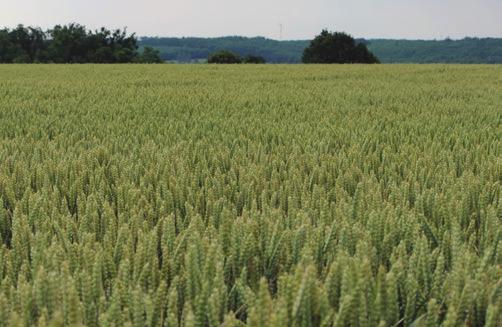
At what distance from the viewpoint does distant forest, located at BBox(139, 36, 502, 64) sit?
267ft

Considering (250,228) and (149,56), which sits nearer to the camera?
(250,228)

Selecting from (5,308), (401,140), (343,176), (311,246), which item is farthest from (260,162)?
(5,308)

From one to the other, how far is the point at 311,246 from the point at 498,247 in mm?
375

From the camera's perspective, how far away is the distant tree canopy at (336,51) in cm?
4955

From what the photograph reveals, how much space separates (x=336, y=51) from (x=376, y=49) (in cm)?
5748

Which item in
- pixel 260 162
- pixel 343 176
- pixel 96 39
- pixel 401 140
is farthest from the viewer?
pixel 96 39

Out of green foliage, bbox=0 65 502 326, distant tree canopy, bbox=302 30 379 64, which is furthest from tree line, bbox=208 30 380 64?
green foliage, bbox=0 65 502 326

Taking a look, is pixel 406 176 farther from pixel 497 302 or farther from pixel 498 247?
pixel 497 302

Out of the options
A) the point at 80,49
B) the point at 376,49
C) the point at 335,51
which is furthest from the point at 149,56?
the point at 376,49

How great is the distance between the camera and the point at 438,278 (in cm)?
111

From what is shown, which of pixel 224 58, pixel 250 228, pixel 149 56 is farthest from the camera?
pixel 149 56

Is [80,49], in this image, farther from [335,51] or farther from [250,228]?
[250,228]

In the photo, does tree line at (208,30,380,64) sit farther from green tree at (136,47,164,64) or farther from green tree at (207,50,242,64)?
green tree at (136,47,164,64)

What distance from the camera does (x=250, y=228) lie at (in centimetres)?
138
